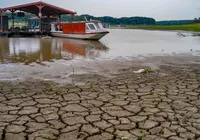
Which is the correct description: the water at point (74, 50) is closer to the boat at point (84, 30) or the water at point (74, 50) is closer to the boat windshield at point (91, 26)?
the boat at point (84, 30)

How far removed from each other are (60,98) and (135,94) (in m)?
1.72

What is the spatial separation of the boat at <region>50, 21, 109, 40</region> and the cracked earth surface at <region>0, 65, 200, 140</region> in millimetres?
18705

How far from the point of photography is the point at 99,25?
86.0 feet

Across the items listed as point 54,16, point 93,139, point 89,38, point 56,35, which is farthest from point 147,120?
point 54,16

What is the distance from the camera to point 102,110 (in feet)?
15.0

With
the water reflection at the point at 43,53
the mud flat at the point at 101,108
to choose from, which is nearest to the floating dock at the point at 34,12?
the water reflection at the point at 43,53

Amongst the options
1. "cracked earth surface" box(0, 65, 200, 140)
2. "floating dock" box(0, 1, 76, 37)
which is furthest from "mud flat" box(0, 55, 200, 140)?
"floating dock" box(0, 1, 76, 37)

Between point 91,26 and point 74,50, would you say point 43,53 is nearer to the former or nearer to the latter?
point 74,50

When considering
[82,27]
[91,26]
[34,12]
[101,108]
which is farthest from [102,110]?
[34,12]

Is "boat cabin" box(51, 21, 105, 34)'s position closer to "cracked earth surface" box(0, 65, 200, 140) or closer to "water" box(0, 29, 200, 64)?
"water" box(0, 29, 200, 64)

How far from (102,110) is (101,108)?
0.11 meters

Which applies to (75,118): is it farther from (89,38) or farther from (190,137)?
(89,38)

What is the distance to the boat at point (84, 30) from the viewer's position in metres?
25.2

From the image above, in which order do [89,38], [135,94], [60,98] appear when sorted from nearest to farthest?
[60,98]
[135,94]
[89,38]
